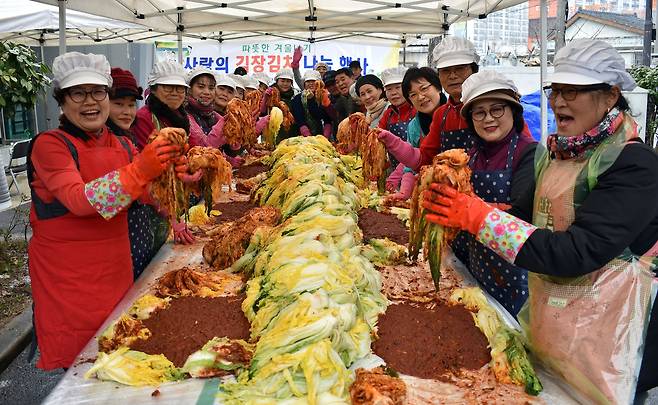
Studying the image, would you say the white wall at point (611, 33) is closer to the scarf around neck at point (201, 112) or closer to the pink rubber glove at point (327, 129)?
the pink rubber glove at point (327, 129)

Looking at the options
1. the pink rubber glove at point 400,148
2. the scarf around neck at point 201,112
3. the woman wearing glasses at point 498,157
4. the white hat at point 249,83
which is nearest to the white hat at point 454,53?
the pink rubber glove at point 400,148

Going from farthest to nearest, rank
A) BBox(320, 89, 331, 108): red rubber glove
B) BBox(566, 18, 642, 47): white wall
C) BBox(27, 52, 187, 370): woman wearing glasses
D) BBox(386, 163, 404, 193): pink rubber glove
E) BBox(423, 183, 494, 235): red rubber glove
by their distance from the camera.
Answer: BBox(566, 18, 642, 47): white wall < BBox(320, 89, 331, 108): red rubber glove < BBox(386, 163, 404, 193): pink rubber glove < BBox(27, 52, 187, 370): woman wearing glasses < BBox(423, 183, 494, 235): red rubber glove

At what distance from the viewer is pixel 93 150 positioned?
3.28m

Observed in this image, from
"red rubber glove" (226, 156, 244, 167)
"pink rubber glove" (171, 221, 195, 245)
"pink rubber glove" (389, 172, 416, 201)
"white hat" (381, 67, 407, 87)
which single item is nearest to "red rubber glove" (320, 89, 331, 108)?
"red rubber glove" (226, 156, 244, 167)

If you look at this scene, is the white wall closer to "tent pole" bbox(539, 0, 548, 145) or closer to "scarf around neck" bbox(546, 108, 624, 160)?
"tent pole" bbox(539, 0, 548, 145)

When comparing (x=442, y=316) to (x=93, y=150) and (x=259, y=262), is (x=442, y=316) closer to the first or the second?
(x=259, y=262)

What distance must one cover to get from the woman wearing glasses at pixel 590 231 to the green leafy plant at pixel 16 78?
6007 mm

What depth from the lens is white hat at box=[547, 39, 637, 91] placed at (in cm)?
214

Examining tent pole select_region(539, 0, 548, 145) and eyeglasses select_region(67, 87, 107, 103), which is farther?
tent pole select_region(539, 0, 548, 145)

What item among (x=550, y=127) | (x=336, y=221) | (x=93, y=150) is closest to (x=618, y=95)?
(x=336, y=221)

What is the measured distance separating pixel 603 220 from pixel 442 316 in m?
0.99

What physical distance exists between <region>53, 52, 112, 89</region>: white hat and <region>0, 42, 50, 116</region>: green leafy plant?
3.78m

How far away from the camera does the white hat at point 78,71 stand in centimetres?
313

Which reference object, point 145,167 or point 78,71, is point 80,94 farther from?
point 145,167
